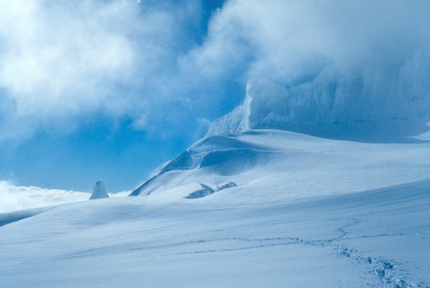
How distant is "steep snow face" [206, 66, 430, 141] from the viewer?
77.7 meters

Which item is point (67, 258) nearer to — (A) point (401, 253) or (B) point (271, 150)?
(A) point (401, 253)

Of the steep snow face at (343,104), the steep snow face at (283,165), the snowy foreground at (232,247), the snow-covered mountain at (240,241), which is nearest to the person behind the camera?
the snowy foreground at (232,247)

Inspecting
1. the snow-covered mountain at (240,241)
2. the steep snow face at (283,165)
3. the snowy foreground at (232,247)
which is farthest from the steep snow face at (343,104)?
the snowy foreground at (232,247)

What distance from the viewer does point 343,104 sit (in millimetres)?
87875

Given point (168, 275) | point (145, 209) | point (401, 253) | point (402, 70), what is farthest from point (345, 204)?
point (402, 70)

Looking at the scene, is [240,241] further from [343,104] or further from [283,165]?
[343,104]

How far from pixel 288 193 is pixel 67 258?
16.9m

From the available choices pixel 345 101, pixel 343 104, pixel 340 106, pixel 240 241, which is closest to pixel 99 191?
pixel 240 241

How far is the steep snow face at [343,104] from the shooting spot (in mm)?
77688

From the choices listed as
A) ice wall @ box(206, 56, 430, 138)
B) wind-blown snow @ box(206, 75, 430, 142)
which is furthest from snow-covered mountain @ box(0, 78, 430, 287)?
ice wall @ box(206, 56, 430, 138)

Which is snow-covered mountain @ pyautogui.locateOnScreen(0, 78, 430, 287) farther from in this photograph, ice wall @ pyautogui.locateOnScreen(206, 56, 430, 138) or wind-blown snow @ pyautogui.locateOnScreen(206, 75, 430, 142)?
ice wall @ pyautogui.locateOnScreen(206, 56, 430, 138)

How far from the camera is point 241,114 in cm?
10731

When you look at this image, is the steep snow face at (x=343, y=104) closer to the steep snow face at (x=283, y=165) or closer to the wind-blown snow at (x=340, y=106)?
the wind-blown snow at (x=340, y=106)

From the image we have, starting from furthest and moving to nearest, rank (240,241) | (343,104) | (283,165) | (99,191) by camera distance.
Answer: (343,104) < (99,191) < (283,165) < (240,241)
